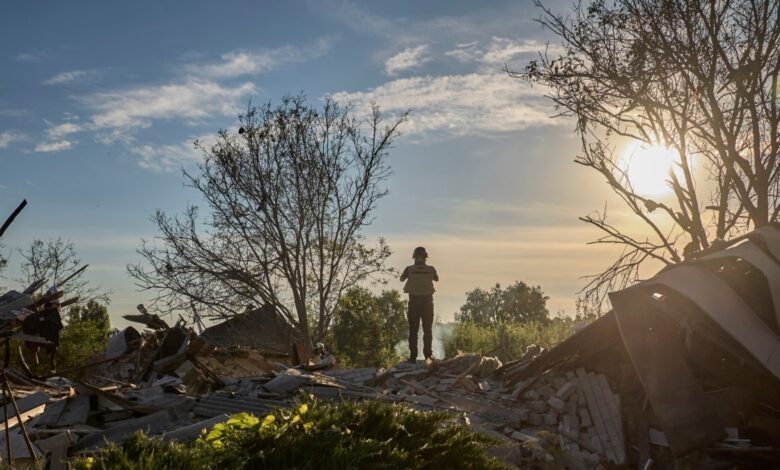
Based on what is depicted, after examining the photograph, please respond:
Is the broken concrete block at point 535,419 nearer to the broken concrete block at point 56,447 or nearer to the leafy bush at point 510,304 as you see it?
the broken concrete block at point 56,447

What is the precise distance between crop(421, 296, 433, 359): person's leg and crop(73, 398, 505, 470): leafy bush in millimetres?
8222

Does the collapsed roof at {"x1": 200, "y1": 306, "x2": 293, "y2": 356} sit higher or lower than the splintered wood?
higher

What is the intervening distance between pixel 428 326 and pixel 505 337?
855 cm

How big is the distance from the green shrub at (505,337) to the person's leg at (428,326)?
A: 517 cm

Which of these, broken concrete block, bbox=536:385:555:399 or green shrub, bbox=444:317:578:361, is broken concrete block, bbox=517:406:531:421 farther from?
green shrub, bbox=444:317:578:361

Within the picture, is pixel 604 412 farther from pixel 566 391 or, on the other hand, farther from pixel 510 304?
pixel 510 304

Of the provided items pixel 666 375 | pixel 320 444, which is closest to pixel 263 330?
pixel 666 375

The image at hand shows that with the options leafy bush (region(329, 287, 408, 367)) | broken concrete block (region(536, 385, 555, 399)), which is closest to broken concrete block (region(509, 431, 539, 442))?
broken concrete block (region(536, 385, 555, 399))

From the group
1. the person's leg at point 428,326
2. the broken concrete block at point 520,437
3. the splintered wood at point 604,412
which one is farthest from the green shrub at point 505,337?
the broken concrete block at point 520,437

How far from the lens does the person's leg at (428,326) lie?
537 inches

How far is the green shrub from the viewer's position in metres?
20.7

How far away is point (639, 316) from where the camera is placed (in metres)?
10.2

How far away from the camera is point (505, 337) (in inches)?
860

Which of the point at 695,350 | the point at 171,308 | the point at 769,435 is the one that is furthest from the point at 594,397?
the point at 171,308
